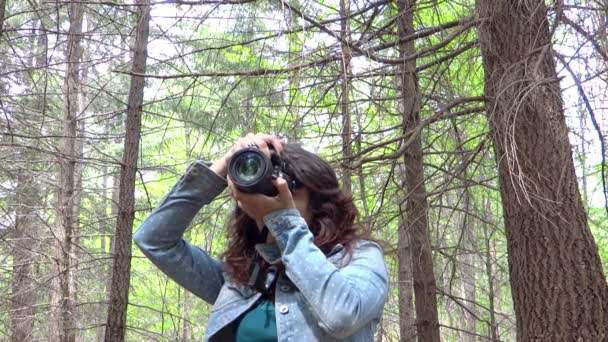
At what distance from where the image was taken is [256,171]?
1348mm

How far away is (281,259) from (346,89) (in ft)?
3.18

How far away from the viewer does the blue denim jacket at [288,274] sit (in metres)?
1.17

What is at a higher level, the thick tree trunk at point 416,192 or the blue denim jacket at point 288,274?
the thick tree trunk at point 416,192

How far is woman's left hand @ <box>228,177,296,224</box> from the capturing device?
1.32 meters

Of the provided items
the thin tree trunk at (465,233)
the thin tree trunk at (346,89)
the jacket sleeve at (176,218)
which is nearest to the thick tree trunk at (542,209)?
the thin tree trunk at (465,233)

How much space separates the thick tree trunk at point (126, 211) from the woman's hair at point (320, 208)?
7.70ft

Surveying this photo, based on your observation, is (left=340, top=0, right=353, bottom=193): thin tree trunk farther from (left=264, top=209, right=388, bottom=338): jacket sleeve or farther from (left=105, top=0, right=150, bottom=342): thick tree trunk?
(left=105, top=0, right=150, bottom=342): thick tree trunk

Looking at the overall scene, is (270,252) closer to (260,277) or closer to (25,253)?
(260,277)

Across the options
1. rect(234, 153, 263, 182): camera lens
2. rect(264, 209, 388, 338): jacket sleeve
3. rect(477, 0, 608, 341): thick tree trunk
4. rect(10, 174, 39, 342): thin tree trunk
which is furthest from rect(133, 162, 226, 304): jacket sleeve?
rect(10, 174, 39, 342): thin tree trunk

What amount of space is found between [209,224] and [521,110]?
5.67ft

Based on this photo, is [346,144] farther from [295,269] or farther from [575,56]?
[295,269]

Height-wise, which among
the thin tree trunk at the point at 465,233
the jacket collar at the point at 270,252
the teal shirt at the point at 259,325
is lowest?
the teal shirt at the point at 259,325

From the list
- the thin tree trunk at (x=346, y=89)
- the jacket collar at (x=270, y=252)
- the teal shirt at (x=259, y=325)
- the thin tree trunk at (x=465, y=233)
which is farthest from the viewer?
the thin tree trunk at (x=465, y=233)

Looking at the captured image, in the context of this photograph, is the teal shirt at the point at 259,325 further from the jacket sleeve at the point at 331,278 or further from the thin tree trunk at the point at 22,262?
the thin tree trunk at the point at 22,262
